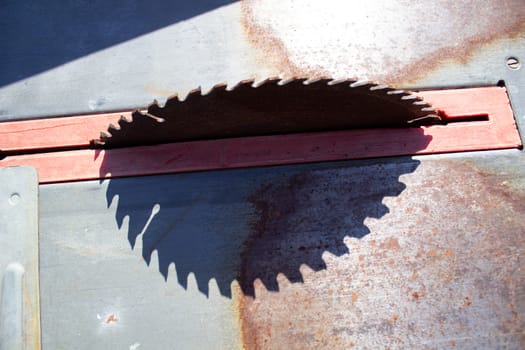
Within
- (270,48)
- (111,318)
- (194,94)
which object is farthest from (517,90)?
(111,318)

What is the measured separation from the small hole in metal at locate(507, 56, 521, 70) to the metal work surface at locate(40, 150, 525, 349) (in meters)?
0.21

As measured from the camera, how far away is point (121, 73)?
1.23 meters

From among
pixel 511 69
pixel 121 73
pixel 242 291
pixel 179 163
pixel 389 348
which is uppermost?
pixel 121 73

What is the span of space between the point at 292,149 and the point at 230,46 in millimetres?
290

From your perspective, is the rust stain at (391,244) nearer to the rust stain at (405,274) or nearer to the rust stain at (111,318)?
the rust stain at (405,274)

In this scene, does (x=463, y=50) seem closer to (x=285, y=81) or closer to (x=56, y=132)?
(x=285, y=81)

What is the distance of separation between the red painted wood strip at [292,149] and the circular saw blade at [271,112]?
19 millimetres

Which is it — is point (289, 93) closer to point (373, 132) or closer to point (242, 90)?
point (242, 90)

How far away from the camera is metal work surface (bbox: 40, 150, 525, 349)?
1053 mm

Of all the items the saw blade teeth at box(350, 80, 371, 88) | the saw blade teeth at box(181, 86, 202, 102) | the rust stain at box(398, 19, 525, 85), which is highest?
the rust stain at box(398, 19, 525, 85)

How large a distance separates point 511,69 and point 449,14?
19cm

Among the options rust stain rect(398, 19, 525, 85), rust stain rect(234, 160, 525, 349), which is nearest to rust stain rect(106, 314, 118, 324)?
rust stain rect(234, 160, 525, 349)

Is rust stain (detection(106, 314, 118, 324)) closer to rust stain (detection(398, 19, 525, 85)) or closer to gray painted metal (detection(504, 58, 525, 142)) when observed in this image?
rust stain (detection(398, 19, 525, 85))

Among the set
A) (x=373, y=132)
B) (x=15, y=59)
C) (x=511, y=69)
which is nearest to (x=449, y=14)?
(x=511, y=69)
